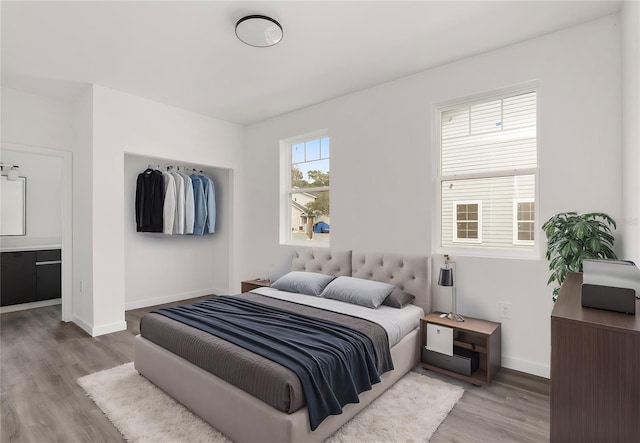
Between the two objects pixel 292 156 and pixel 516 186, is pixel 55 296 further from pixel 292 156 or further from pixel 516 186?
pixel 516 186

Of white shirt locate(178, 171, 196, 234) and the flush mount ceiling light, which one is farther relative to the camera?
white shirt locate(178, 171, 196, 234)

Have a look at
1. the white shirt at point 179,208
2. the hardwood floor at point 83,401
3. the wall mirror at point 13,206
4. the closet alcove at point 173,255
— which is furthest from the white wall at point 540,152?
the wall mirror at point 13,206

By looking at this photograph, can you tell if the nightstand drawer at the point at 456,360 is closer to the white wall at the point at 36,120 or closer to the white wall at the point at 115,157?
the white wall at the point at 115,157

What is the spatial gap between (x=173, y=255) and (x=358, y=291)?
11.2 feet

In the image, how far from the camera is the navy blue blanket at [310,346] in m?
1.77

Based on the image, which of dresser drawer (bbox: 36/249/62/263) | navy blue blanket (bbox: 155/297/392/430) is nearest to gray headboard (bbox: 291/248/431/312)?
navy blue blanket (bbox: 155/297/392/430)

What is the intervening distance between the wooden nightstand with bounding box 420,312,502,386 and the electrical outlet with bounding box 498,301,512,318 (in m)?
0.11

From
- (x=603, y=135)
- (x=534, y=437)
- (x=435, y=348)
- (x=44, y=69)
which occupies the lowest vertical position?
(x=534, y=437)

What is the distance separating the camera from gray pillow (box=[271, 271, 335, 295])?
11.3 ft

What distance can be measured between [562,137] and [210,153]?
4.11m

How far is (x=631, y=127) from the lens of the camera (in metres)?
2.01

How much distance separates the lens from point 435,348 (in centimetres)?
274

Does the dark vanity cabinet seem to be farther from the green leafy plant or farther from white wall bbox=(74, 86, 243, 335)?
the green leafy plant

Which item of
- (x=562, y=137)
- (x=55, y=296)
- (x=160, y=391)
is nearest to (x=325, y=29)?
(x=562, y=137)
